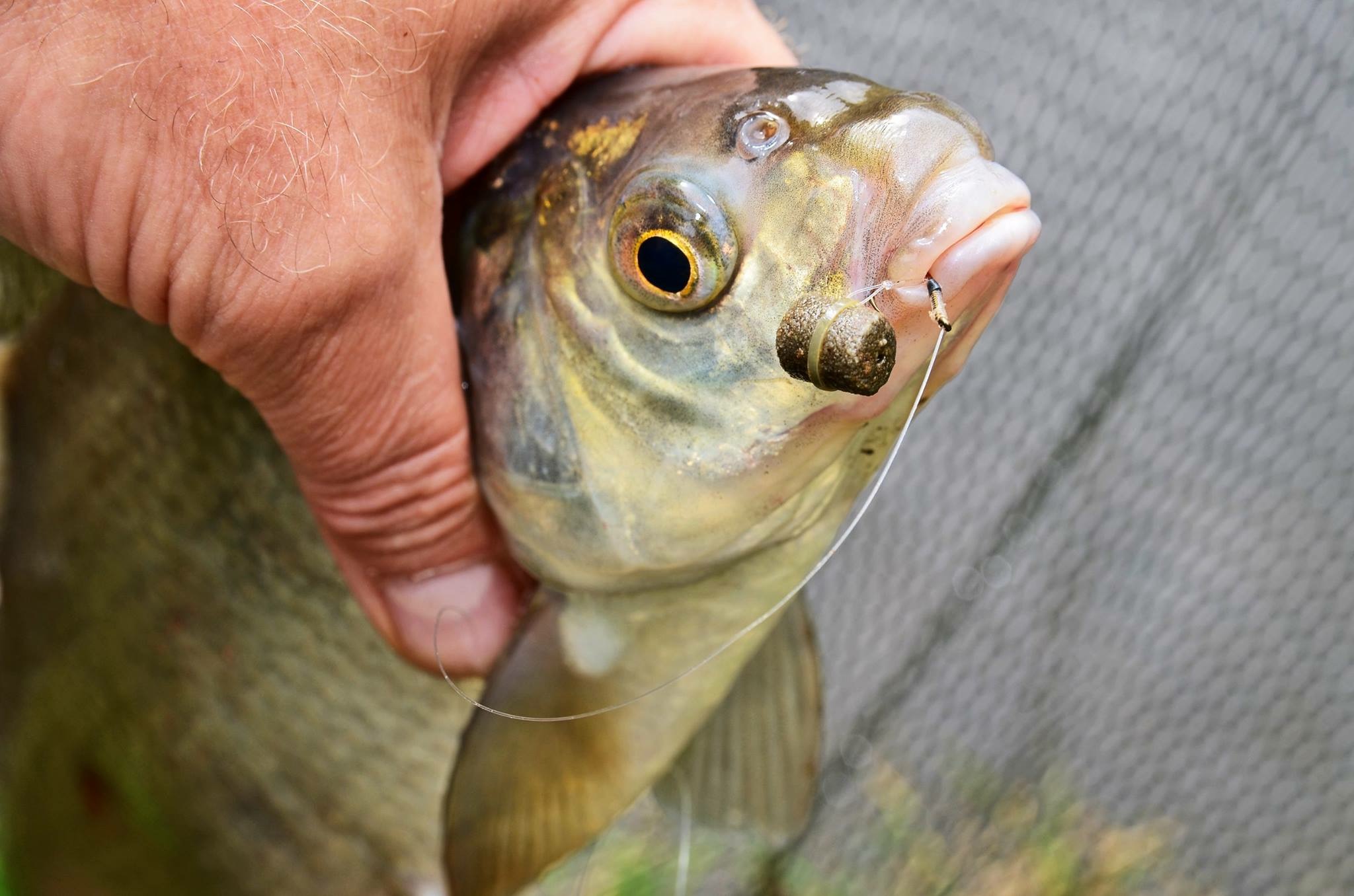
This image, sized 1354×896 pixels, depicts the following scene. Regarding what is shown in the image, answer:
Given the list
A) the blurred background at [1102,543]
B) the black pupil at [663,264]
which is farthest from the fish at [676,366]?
the blurred background at [1102,543]

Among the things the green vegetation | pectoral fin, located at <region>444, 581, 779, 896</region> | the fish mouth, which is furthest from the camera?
the green vegetation

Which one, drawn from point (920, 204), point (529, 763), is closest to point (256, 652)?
point (529, 763)

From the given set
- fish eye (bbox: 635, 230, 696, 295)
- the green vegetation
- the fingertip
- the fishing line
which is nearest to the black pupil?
fish eye (bbox: 635, 230, 696, 295)

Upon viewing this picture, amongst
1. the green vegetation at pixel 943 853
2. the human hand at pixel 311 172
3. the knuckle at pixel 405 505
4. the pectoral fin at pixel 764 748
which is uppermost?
the human hand at pixel 311 172

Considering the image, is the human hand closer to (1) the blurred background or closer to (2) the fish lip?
(2) the fish lip

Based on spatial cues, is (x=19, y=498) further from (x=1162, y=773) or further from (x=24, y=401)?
(x=1162, y=773)

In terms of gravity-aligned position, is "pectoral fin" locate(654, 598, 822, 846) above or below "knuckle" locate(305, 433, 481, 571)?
below

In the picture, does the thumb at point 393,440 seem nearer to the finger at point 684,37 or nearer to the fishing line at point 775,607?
the fishing line at point 775,607

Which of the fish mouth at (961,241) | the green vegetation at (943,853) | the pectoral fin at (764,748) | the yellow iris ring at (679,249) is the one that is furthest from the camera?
the green vegetation at (943,853)
